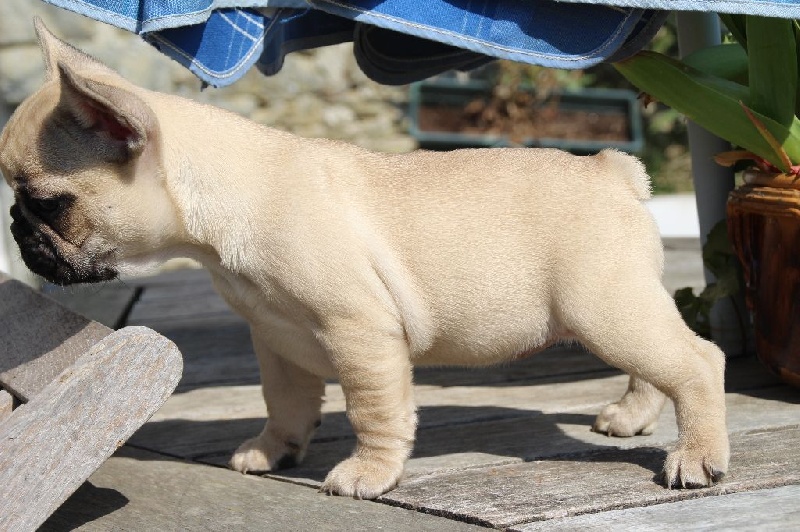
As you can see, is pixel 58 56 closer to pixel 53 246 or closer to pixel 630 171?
pixel 53 246

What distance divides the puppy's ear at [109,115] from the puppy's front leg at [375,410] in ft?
1.81

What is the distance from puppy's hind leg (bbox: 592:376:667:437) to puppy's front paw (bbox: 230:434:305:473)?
0.73m

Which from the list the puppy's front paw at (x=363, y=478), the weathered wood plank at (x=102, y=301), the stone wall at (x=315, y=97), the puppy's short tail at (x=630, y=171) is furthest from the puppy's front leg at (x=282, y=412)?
the stone wall at (x=315, y=97)

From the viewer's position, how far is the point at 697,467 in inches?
82.7

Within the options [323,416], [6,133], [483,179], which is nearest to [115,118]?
[6,133]

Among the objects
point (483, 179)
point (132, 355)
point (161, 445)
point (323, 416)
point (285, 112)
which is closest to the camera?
point (132, 355)

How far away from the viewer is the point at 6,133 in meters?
2.16

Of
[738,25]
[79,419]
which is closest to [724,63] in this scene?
[738,25]

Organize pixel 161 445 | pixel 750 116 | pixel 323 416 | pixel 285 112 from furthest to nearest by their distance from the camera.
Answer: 1. pixel 285 112
2. pixel 323 416
3. pixel 161 445
4. pixel 750 116

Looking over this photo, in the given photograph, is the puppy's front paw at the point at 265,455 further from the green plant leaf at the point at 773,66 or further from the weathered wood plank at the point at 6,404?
the green plant leaf at the point at 773,66

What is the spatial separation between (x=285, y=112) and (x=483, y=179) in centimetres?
533

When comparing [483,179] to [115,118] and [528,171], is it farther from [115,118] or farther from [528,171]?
[115,118]

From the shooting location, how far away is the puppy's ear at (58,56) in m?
2.30

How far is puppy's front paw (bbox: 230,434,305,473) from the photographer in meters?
2.43
